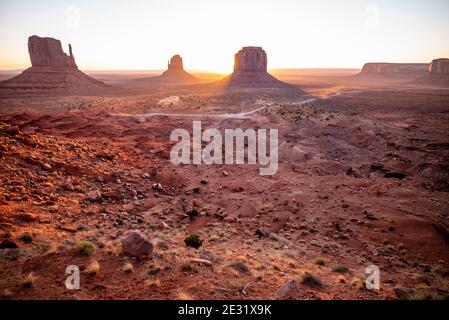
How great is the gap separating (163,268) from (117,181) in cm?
884

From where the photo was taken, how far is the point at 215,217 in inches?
536

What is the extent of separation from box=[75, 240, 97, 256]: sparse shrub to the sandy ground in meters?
0.11

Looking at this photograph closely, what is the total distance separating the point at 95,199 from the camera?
1284 centimetres

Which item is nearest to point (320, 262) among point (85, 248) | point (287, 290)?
point (287, 290)

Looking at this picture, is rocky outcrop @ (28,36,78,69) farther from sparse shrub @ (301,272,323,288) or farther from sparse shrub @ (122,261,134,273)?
sparse shrub @ (301,272,323,288)

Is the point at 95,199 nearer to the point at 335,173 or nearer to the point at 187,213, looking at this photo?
the point at 187,213

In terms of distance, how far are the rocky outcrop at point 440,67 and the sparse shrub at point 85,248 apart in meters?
154

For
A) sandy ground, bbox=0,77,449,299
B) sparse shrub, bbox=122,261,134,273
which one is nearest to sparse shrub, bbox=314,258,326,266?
sandy ground, bbox=0,77,449,299

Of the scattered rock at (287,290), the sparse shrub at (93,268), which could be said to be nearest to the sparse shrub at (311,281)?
the scattered rock at (287,290)

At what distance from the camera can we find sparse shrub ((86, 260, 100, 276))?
7207 millimetres

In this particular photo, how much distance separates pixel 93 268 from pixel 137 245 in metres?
1.29

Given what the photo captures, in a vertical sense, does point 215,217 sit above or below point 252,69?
below

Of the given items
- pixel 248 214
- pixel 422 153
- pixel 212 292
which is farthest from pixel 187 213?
pixel 422 153

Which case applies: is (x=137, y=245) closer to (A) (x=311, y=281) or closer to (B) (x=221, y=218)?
(A) (x=311, y=281)
